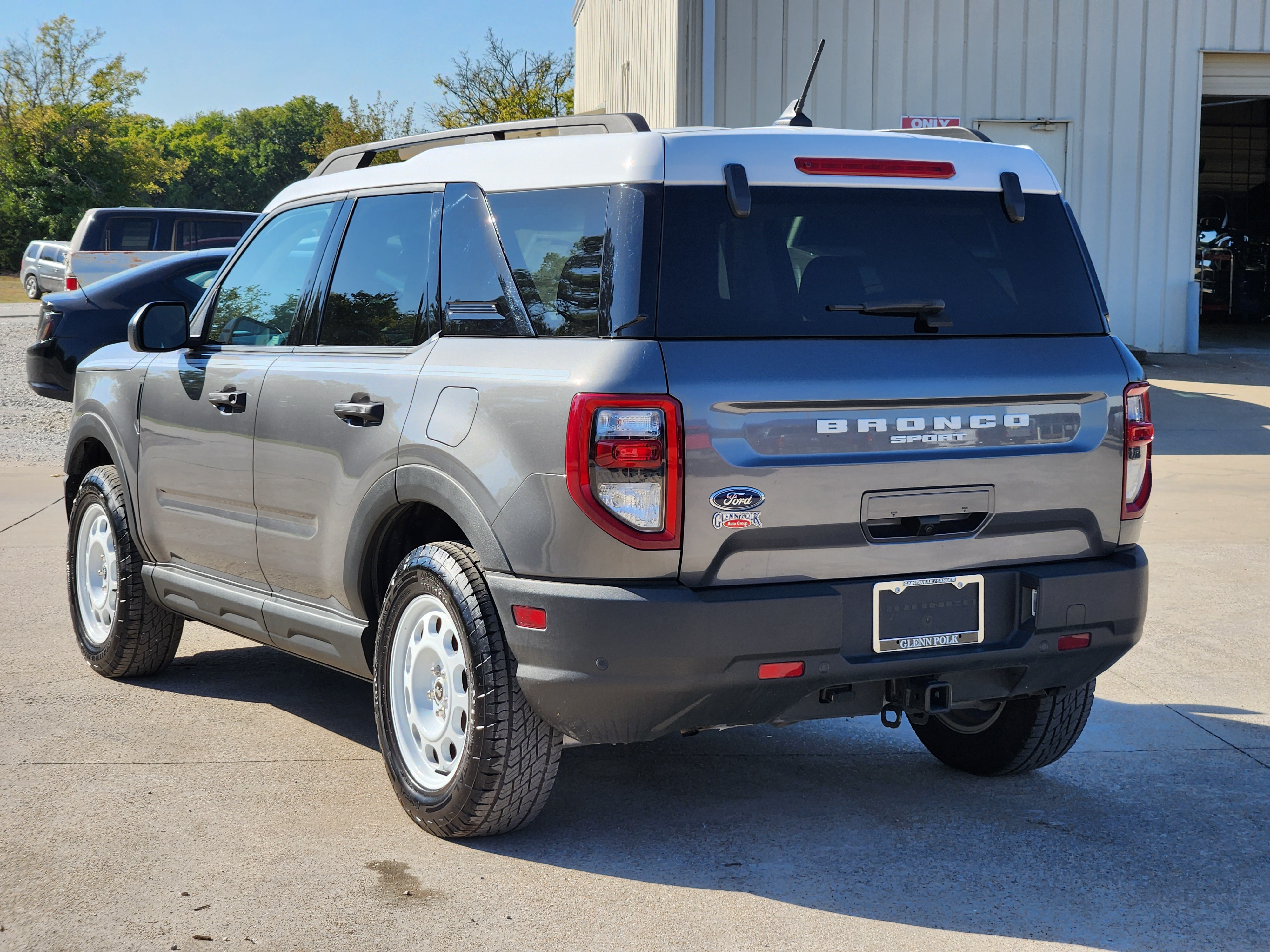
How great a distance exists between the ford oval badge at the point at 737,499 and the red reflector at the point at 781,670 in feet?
1.30

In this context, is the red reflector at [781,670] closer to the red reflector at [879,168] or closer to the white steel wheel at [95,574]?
the red reflector at [879,168]

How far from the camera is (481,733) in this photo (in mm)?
3760

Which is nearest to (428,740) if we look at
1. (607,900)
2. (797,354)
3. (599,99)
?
(607,900)

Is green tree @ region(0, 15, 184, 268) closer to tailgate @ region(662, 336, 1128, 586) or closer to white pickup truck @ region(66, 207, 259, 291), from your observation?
white pickup truck @ region(66, 207, 259, 291)

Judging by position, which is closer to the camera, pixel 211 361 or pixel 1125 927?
pixel 1125 927

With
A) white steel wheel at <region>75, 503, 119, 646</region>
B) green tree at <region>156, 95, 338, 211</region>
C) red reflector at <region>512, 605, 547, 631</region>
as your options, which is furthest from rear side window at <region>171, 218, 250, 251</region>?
green tree at <region>156, 95, 338, 211</region>

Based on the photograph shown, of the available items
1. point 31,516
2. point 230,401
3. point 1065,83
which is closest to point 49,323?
point 31,516

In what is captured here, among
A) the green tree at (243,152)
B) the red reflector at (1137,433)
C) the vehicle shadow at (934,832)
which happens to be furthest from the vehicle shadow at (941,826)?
the green tree at (243,152)

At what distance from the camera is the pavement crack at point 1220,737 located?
15.6ft

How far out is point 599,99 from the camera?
32.2 meters

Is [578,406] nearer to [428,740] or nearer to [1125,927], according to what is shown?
[428,740]

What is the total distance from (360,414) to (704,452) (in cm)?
125

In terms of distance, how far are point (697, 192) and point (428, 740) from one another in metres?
1.73

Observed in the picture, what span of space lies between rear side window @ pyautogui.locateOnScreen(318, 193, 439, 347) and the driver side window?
225mm
